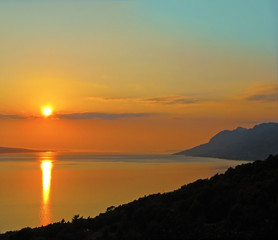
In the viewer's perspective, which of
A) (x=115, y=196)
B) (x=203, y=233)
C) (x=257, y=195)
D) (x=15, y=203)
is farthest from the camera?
(x=115, y=196)

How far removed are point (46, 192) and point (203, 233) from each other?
99.4 m

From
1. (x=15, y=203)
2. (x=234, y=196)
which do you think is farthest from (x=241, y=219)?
(x=15, y=203)

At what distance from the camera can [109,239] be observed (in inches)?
728

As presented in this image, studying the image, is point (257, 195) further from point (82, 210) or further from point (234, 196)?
point (82, 210)

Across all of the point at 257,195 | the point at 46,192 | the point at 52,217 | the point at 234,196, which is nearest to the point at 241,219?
the point at 257,195

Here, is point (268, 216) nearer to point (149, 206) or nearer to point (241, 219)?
point (241, 219)

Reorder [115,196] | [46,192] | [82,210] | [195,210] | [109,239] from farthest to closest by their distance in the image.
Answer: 1. [46,192]
2. [115,196]
3. [82,210]
4. [195,210]
5. [109,239]

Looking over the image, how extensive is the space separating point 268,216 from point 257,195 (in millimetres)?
2377

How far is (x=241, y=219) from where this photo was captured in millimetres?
18016

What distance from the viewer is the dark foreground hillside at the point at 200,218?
17.4 m

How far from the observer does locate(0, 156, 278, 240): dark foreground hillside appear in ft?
57.2

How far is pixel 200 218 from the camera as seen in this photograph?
64.8 feet

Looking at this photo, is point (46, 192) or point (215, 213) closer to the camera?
point (215, 213)

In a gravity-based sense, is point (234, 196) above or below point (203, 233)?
above
